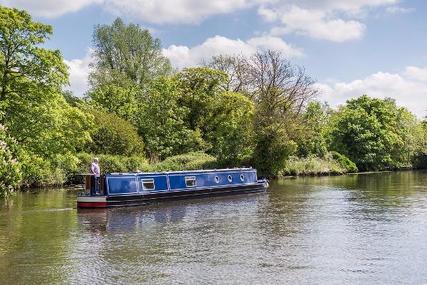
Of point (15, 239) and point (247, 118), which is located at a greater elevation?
point (247, 118)

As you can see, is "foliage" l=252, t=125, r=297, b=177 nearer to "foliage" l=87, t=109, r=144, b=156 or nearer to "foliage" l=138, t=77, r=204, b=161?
"foliage" l=138, t=77, r=204, b=161

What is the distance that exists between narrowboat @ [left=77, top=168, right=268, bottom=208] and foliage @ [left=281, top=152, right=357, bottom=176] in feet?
57.1

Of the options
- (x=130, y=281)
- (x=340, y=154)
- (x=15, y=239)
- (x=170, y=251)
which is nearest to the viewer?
(x=130, y=281)

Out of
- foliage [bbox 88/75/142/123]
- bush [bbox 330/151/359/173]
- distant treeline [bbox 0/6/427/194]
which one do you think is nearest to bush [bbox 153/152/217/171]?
distant treeline [bbox 0/6/427/194]

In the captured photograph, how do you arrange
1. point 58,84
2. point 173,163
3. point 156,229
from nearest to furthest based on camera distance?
point 156,229
point 58,84
point 173,163

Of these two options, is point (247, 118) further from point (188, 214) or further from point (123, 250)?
point (123, 250)

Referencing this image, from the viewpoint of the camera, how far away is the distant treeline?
25.7 m

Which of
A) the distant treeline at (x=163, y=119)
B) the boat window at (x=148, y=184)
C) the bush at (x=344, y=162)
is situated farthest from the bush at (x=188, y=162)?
the bush at (x=344, y=162)

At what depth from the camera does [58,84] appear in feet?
86.1

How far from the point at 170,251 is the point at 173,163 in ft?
94.9

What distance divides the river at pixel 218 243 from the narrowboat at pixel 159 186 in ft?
2.01

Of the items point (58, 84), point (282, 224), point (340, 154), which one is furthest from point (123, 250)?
point (340, 154)

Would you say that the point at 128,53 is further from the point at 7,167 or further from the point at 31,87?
the point at 7,167

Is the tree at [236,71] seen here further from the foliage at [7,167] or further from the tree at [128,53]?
the foliage at [7,167]
